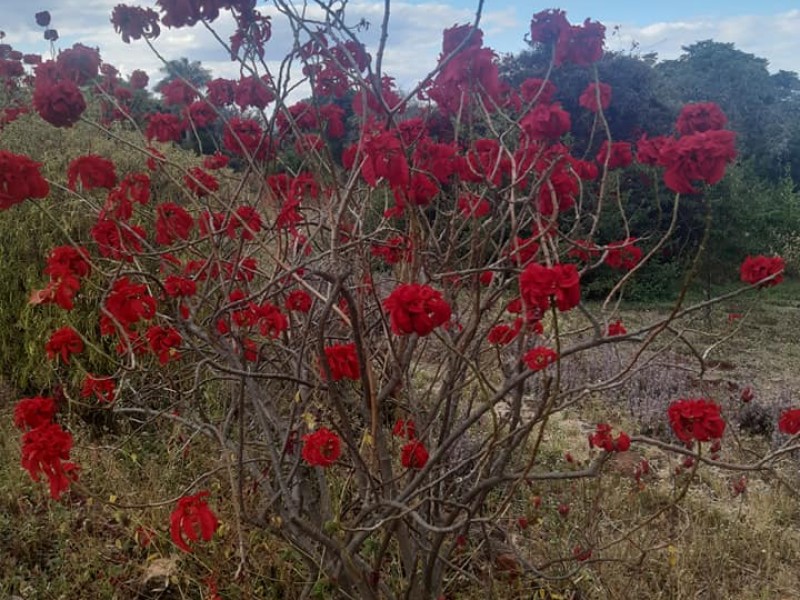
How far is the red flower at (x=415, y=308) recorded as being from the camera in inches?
42.9

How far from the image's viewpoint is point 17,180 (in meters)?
1.41

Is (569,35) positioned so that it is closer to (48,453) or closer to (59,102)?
(59,102)

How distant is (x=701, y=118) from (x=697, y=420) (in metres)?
0.73

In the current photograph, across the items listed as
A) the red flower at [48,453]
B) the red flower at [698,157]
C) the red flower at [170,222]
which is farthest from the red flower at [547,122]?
the red flower at [48,453]

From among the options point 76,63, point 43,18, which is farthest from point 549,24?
point 43,18

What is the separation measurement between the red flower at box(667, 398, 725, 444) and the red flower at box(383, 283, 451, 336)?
2.07ft

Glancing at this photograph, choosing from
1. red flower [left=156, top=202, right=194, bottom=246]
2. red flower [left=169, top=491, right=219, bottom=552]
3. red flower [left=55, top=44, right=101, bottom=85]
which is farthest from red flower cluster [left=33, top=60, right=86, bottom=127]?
red flower [left=169, top=491, right=219, bottom=552]

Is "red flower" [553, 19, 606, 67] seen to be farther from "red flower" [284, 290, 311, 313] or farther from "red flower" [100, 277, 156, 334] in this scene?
"red flower" [100, 277, 156, 334]

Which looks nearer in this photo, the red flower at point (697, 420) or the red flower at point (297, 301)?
the red flower at point (697, 420)

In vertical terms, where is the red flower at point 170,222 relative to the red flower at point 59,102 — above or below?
below

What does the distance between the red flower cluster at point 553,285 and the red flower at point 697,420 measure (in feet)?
1.59

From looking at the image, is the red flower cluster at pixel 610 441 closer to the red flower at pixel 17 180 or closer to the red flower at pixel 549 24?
the red flower at pixel 549 24

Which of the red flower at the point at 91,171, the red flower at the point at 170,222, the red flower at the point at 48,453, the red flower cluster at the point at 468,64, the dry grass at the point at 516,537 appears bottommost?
the dry grass at the point at 516,537

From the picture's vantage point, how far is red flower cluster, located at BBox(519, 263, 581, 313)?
111cm
